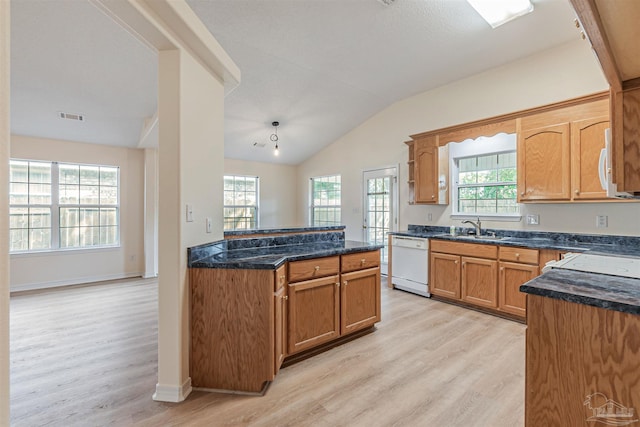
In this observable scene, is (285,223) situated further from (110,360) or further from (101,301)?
(110,360)

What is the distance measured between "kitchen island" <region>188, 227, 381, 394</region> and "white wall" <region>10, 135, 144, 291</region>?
3.79m

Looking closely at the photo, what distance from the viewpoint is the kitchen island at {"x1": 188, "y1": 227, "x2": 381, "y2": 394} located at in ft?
6.64

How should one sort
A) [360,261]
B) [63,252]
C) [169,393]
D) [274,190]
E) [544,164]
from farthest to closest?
1. [274,190]
2. [63,252]
3. [544,164]
4. [360,261]
5. [169,393]

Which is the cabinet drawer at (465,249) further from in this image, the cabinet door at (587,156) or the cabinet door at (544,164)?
the cabinet door at (587,156)

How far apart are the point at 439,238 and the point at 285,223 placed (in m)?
4.26

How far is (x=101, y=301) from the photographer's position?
13.0ft

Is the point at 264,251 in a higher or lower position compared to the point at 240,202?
lower

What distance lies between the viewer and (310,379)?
7.15ft

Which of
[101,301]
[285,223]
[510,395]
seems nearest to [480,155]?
[510,395]

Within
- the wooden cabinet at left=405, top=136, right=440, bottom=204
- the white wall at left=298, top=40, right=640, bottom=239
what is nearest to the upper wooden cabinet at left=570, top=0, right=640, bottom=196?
the white wall at left=298, top=40, right=640, bottom=239

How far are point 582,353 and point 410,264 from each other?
3.20 m

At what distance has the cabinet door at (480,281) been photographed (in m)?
3.45

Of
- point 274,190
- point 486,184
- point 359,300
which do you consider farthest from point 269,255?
point 274,190

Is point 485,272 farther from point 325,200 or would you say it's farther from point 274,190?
point 274,190
